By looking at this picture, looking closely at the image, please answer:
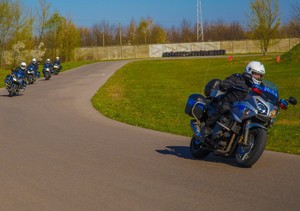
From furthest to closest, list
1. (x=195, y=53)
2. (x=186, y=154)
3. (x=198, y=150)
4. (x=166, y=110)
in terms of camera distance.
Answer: (x=195, y=53)
(x=166, y=110)
(x=186, y=154)
(x=198, y=150)

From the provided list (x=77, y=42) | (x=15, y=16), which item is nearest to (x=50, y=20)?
(x=77, y=42)

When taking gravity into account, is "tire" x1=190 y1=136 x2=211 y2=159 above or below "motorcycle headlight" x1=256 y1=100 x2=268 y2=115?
below

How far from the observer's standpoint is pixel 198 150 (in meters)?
8.97

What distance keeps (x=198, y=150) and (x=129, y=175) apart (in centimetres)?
166

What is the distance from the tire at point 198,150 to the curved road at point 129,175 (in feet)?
0.36

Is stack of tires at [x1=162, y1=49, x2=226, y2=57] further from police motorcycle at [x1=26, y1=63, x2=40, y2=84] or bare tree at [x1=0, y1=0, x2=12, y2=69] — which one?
police motorcycle at [x1=26, y1=63, x2=40, y2=84]

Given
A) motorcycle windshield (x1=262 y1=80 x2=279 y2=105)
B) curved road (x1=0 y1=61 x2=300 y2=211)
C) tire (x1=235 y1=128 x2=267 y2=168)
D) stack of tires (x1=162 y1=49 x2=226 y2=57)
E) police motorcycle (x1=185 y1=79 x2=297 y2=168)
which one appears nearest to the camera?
curved road (x1=0 y1=61 x2=300 y2=211)

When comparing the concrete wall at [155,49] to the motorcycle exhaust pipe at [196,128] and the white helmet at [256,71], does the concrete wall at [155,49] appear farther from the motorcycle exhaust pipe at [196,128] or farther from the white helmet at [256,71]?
the white helmet at [256,71]

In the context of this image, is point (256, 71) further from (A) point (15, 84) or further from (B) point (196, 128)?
(A) point (15, 84)

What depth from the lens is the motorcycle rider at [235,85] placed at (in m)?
8.16

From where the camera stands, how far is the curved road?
6293mm

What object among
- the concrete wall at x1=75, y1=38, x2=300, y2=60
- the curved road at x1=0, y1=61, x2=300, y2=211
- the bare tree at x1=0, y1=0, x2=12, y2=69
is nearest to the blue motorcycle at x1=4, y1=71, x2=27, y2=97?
the curved road at x1=0, y1=61, x2=300, y2=211

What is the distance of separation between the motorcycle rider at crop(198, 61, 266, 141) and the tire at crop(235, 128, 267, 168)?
2.07ft

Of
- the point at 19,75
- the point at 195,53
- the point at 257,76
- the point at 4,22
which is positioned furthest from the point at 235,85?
the point at 195,53
